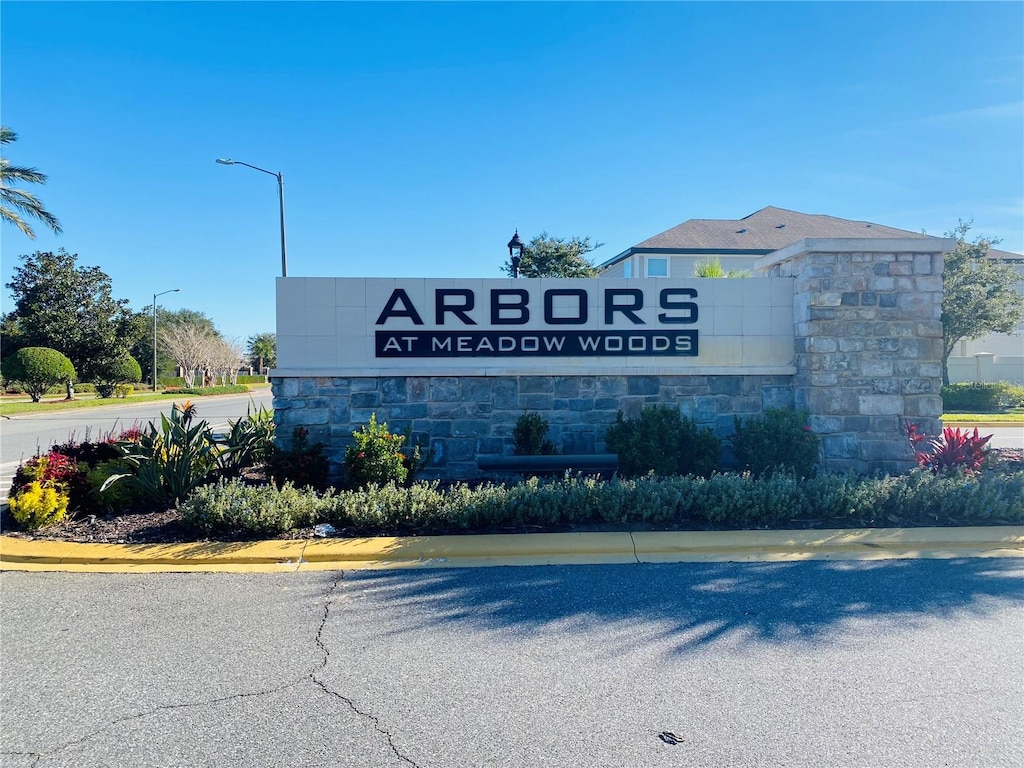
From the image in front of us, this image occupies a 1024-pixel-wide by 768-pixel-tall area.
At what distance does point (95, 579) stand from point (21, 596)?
525 millimetres

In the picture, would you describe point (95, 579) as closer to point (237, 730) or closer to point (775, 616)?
point (237, 730)

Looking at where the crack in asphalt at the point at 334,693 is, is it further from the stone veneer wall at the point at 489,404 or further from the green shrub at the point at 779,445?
the green shrub at the point at 779,445

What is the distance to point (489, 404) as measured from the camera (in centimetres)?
963

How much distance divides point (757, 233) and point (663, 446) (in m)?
27.3

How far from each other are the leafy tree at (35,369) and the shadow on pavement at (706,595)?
3217 centimetres

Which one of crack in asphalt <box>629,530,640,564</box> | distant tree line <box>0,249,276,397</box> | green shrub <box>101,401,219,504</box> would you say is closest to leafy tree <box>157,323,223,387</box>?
distant tree line <box>0,249,276,397</box>

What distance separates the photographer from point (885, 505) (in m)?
7.48

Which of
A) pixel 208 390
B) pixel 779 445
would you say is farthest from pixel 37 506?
pixel 208 390

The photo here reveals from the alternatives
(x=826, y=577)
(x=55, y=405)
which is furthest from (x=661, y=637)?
(x=55, y=405)

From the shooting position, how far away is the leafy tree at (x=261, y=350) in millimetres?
70875

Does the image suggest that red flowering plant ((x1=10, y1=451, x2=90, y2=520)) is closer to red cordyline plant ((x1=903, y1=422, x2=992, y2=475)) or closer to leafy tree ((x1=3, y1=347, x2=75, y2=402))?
red cordyline plant ((x1=903, y1=422, x2=992, y2=475))

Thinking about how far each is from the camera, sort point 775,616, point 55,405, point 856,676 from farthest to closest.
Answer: point 55,405 → point 775,616 → point 856,676

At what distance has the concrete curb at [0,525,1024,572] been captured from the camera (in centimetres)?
620

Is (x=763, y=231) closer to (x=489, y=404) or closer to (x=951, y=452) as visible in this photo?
(x=951, y=452)
